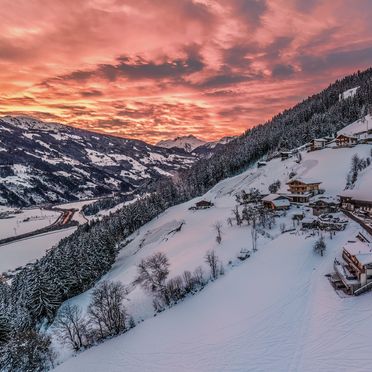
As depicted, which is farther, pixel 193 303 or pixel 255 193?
pixel 255 193

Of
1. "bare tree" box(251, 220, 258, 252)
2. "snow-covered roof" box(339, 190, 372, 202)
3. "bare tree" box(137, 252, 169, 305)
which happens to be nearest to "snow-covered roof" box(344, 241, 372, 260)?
"bare tree" box(251, 220, 258, 252)

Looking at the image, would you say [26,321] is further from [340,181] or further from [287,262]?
[340,181]

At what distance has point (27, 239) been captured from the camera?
163500mm

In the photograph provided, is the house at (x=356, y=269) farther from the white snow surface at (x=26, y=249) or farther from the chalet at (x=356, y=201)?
the white snow surface at (x=26, y=249)

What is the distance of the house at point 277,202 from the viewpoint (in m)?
75.2

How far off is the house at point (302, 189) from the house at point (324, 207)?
32.2 feet

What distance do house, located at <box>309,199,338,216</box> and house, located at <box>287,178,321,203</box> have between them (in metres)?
9.80

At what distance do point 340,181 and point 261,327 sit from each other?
64277 millimetres

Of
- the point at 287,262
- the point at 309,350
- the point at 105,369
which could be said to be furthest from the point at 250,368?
the point at 287,262

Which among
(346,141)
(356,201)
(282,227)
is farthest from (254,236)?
(346,141)

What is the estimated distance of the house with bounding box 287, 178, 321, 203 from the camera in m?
79.7

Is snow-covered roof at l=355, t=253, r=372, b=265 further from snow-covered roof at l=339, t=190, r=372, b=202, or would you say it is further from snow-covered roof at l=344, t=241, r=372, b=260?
snow-covered roof at l=339, t=190, r=372, b=202

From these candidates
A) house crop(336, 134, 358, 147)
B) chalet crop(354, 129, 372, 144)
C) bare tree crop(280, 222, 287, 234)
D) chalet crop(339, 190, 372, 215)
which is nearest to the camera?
bare tree crop(280, 222, 287, 234)

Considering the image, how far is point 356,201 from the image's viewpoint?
214 feet
